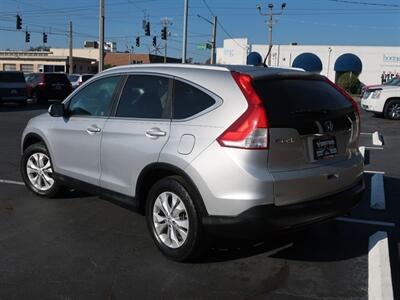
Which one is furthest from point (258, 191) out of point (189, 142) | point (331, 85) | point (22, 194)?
point (22, 194)

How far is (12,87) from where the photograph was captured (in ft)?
77.2

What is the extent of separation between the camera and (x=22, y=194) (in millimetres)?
6727

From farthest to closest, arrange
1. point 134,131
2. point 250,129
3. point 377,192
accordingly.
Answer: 1. point 377,192
2. point 134,131
3. point 250,129

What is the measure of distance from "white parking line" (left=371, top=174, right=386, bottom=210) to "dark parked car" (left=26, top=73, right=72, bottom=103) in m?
21.8

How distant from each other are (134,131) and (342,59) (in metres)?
51.9

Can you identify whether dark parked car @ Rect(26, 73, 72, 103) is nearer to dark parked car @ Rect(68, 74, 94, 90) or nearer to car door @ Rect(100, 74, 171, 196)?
dark parked car @ Rect(68, 74, 94, 90)

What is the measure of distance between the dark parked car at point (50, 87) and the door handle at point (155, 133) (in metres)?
23.5

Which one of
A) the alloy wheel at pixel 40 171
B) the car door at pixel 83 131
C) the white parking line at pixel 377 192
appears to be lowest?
the white parking line at pixel 377 192

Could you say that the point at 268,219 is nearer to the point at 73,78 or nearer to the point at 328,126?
the point at 328,126

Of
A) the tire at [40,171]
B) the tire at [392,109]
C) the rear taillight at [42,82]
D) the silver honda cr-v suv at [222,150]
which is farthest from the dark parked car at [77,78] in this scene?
the silver honda cr-v suv at [222,150]

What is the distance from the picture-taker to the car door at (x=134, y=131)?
452cm

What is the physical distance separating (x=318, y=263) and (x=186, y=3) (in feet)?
101

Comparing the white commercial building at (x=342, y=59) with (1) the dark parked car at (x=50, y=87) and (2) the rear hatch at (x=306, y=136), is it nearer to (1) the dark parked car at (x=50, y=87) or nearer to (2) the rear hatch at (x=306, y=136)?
(1) the dark parked car at (x=50, y=87)

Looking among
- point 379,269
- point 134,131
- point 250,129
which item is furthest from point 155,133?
point 379,269
